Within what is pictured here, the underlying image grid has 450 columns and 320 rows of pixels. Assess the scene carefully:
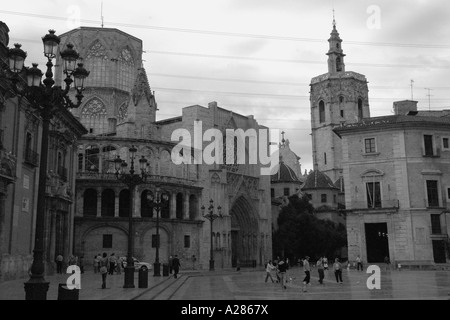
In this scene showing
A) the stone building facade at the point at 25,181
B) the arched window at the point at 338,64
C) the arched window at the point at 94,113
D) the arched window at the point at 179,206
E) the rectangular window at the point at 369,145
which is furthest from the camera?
the arched window at the point at 338,64

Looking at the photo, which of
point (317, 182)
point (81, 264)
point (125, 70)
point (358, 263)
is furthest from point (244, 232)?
point (125, 70)

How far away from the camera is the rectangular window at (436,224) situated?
38688mm

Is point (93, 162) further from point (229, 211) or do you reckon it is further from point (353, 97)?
point (353, 97)

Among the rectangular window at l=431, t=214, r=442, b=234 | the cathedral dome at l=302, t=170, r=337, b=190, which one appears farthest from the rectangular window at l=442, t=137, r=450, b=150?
the cathedral dome at l=302, t=170, r=337, b=190

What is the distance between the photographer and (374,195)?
40.6 m

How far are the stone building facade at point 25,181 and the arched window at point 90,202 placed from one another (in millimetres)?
10832

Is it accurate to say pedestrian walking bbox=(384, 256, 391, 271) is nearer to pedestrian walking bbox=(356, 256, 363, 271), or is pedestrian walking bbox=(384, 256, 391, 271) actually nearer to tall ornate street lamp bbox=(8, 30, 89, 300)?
pedestrian walking bbox=(356, 256, 363, 271)

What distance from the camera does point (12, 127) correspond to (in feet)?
80.1

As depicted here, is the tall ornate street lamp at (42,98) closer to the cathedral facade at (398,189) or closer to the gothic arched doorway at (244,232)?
the cathedral facade at (398,189)

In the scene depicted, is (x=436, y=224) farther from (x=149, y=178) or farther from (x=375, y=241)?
(x=149, y=178)

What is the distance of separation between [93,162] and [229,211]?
15588mm

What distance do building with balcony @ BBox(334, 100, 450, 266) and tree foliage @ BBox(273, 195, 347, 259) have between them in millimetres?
20421

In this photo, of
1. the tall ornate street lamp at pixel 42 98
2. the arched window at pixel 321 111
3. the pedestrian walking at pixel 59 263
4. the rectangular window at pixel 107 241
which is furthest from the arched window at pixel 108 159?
the arched window at pixel 321 111
